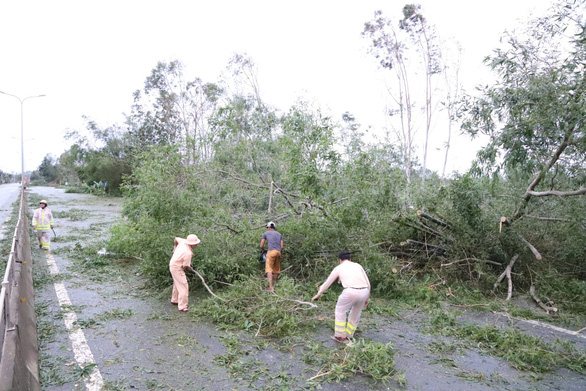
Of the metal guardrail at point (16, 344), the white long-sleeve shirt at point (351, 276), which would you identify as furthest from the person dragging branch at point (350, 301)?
the metal guardrail at point (16, 344)

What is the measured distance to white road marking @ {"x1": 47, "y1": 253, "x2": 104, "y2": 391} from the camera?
4.33 metres

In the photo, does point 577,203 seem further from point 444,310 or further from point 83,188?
point 83,188

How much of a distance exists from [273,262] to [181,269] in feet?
6.43

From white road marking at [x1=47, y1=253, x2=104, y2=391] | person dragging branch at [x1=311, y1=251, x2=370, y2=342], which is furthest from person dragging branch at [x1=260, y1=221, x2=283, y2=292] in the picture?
white road marking at [x1=47, y1=253, x2=104, y2=391]

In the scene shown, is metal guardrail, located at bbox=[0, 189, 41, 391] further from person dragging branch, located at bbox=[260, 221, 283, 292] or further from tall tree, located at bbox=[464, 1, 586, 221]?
tall tree, located at bbox=[464, 1, 586, 221]

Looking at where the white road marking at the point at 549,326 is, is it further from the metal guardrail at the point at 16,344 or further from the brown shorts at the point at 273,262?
the metal guardrail at the point at 16,344

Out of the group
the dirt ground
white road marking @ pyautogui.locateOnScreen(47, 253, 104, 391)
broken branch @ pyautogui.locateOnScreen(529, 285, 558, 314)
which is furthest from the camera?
broken branch @ pyautogui.locateOnScreen(529, 285, 558, 314)

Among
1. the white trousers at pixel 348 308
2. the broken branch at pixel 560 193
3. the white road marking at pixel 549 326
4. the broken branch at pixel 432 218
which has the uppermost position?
the broken branch at pixel 560 193

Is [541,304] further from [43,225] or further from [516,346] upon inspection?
[43,225]

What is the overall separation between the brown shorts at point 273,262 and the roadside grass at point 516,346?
321cm

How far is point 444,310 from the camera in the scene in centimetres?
723

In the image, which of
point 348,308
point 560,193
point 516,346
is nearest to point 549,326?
point 516,346

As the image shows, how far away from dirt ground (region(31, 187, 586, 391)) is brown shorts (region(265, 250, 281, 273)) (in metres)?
2.08

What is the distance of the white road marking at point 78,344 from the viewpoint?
433 cm
